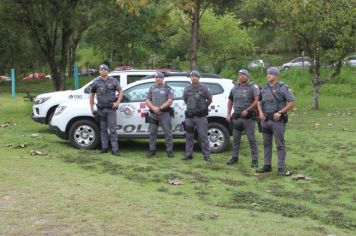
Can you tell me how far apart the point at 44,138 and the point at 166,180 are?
18.1 feet

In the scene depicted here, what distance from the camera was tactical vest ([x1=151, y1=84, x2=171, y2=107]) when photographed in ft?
36.3

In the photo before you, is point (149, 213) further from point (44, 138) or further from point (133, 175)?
point (44, 138)

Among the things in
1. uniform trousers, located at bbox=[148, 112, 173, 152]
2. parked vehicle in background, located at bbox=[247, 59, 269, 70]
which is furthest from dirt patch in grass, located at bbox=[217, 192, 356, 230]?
parked vehicle in background, located at bbox=[247, 59, 269, 70]

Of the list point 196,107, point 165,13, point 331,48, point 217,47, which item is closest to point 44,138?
point 196,107

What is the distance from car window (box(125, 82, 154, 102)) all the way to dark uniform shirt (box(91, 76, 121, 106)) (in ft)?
1.95

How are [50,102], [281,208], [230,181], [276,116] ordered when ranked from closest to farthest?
1. [281,208]
2. [230,181]
3. [276,116]
4. [50,102]

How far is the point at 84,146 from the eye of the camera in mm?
11922

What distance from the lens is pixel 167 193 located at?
7.90m

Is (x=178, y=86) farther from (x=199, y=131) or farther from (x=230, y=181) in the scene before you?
(x=230, y=181)

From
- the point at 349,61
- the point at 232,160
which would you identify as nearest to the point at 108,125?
the point at 232,160

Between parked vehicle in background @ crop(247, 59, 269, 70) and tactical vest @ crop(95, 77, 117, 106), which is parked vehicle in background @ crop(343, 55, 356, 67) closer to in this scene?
parked vehicle in background @ crop(247, 59, 269, 70)

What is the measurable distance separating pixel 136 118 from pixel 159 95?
975 mm

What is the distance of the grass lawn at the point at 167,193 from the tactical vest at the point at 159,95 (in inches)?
43.5

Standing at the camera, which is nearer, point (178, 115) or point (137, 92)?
point (178, 115)
